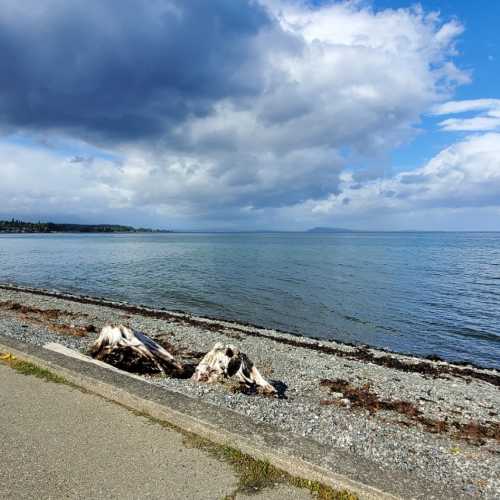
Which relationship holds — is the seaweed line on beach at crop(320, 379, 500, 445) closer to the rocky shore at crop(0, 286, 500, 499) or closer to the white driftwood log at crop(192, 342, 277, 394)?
the rocky shore at crop(0, 286, 500, 499)

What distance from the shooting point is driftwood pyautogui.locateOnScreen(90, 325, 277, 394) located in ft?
26.6

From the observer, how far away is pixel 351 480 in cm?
411

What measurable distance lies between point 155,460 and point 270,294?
1099 inches

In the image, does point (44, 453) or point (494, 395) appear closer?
point (44, 453)

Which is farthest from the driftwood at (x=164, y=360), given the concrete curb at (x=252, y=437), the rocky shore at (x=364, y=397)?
the concrete curb at (x=252, y=437)

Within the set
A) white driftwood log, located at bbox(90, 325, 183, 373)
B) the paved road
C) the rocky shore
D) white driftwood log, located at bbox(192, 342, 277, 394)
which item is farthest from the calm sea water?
the paved road

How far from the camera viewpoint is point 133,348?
8680mm

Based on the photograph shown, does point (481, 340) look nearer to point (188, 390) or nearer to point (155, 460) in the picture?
point (188, 390)

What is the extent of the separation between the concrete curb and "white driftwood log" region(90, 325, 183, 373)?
1612 millimetres

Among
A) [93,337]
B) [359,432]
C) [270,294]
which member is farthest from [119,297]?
[359,432]

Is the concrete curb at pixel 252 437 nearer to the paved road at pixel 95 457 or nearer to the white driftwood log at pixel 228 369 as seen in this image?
the paved road at pixel 95 457

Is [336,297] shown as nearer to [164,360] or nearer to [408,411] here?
[408,411]

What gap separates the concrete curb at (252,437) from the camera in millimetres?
4098

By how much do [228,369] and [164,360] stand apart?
5.76 ft
